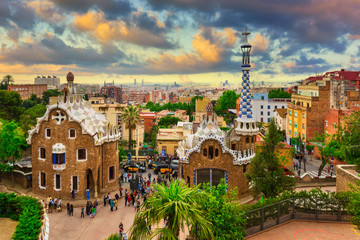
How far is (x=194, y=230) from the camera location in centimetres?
1536

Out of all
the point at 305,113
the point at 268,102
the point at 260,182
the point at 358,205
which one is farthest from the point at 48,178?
the point at 268,102

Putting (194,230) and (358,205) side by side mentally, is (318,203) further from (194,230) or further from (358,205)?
(194,230)

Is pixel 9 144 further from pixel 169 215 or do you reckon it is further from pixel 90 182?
pixel 169 215

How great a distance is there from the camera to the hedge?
2034 cm

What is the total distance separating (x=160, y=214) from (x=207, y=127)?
19.4 metres

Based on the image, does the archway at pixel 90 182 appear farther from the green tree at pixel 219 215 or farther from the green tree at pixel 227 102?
the green tree at pixel 227 102

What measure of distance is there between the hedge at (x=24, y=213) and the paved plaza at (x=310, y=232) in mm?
14814

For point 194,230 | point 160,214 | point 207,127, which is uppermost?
point 207,127

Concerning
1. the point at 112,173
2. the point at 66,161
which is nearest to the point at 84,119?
the point at 66,161

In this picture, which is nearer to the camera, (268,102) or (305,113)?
(305,113)

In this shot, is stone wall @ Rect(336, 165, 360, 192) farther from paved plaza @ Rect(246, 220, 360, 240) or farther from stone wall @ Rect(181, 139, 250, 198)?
stone wall @ Rect(181, 139, 250, 198)

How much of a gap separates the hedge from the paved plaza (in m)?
14.8

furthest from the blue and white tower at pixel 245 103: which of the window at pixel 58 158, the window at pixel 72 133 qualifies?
the window at pixel 58 158

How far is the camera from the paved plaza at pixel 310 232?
812 inches
